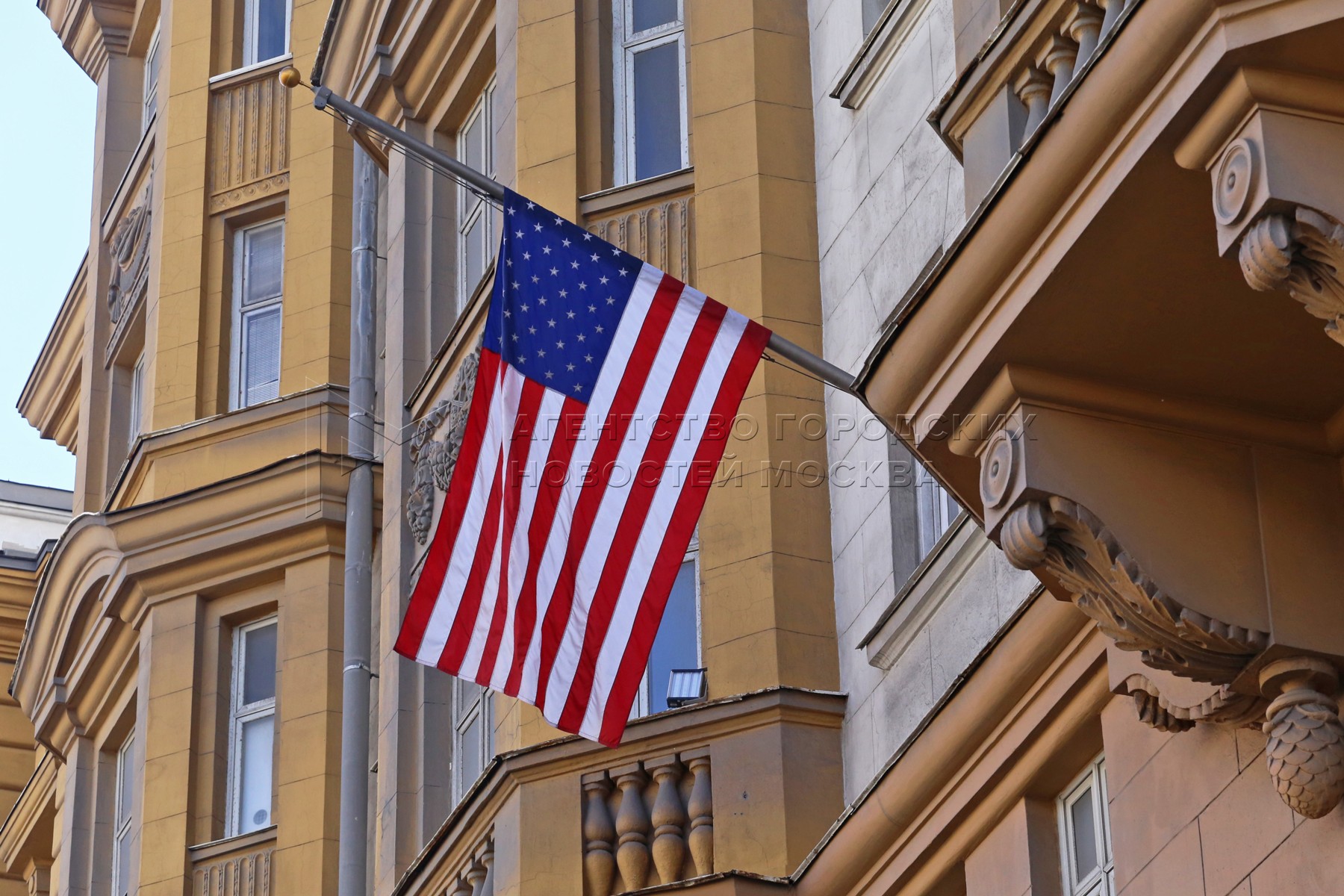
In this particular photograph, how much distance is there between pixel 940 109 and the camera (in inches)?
443

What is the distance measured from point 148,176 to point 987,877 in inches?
616

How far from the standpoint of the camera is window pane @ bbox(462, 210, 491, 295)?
1820cm

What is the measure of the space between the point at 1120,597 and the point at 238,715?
13.2 m

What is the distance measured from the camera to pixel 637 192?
15664 mm

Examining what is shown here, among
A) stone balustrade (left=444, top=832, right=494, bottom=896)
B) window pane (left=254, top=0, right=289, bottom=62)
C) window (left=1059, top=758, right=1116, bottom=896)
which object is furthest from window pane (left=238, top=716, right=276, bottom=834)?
window (left=1059, top=758, right=1116, bottom=896)

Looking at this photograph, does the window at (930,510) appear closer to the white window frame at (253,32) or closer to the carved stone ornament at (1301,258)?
the carved stone ornament at (1301,258)

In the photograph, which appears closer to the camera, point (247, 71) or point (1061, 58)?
point (1061, 58)

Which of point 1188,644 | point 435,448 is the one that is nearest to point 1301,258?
point 1188,644

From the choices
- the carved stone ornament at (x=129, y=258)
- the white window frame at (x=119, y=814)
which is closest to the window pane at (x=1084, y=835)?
the white window frame at (x=119, y=814)

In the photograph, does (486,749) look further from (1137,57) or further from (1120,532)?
(1137,57)

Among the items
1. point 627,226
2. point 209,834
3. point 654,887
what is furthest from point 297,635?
point 654,887

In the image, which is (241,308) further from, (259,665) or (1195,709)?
(1195,709)

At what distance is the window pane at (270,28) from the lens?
24.4 meters

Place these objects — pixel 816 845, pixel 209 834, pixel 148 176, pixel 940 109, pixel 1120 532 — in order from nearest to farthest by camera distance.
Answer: pixel 1120 532, pixel 940 109, pixel 816 845, pixel 209 834, pixel 148 176
